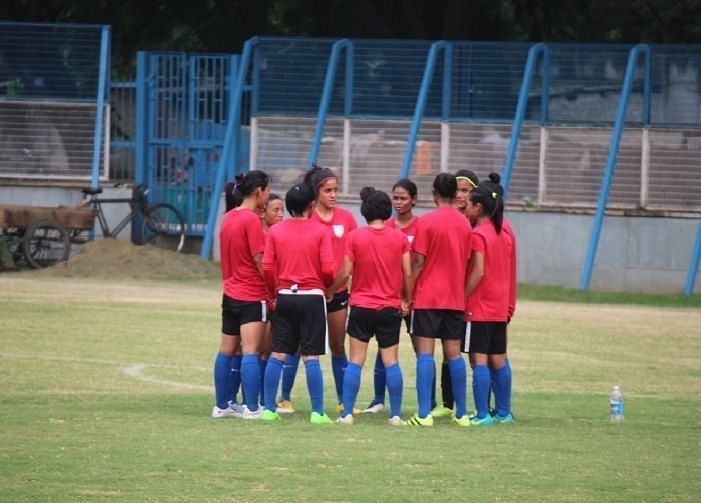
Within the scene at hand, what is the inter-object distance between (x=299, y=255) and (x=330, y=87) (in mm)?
18432

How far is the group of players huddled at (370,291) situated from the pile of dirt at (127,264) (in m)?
14.7

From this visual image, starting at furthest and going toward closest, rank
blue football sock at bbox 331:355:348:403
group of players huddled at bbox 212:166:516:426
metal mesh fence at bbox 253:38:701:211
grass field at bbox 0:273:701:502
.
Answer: metal mesh fence at bbox 253:38:701:211 → blue football sock at bbox 331:355:348:403 → group of players huddled at bbox 212:166:516:426 → grass field at bbox 0:273:701:502

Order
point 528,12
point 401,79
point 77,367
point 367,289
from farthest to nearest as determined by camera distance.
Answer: point 528,12
point 401,79
point 77,367
point 367,289

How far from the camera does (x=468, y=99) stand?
2939cm

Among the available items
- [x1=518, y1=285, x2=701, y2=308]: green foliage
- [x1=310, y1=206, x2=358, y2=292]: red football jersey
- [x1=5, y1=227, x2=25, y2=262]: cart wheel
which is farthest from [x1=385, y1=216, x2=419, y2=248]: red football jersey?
[x1=5, y1=227, x2=25, y2=262]: cart wheel

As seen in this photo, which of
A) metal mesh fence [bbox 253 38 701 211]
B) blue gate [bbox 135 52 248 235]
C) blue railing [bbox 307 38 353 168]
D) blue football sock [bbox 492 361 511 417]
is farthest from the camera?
blue gate [bbox 135 52 248 235]

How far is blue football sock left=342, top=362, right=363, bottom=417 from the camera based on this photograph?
11.8m

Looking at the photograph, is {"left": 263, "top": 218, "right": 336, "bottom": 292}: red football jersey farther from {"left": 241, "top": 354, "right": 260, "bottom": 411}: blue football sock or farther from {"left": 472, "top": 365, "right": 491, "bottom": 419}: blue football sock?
{"left": 472, "top": 365, "right": 491, "bottom": 419}: blue football sock

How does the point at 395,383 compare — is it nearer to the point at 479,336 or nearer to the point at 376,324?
the point at 376,324

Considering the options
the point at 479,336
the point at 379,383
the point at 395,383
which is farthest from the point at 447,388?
the point at 395,383

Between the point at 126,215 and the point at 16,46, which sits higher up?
the point at 16,46

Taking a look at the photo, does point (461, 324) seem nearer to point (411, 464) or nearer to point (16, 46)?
point (411, 464)

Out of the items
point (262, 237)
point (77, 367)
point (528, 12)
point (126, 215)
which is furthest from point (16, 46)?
point (262, 237)

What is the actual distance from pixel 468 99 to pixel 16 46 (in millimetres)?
9227
